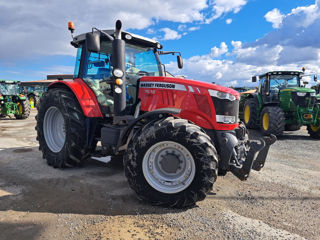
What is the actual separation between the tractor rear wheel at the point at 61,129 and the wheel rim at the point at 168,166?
5.08ft

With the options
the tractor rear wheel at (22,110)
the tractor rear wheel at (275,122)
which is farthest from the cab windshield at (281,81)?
the tractor rear wheel at (22,110)

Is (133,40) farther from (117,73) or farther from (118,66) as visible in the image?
(117,73)

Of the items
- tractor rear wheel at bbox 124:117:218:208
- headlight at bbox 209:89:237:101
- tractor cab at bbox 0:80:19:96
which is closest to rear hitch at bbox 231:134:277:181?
tractor rear wheel at bbox 124:117:218:208

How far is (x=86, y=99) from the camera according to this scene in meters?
3.68

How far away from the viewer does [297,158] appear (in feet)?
16.4

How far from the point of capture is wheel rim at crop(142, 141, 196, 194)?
256 cm

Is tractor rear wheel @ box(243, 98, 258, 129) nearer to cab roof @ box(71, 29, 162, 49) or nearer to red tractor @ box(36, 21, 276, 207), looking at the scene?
red tractor @ box(36, 21, 276, 207)

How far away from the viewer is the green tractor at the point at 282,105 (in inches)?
279

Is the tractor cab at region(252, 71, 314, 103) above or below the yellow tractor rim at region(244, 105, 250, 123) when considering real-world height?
above

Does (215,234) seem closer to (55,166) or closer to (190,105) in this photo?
(190,105)

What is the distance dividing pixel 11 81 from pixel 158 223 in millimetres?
14149

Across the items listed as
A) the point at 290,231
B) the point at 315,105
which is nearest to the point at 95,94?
the point at 290,231

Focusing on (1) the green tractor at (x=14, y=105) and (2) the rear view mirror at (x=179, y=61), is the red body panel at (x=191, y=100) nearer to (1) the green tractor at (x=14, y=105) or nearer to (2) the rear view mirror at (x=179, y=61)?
(2) the rear view mirror at (x=179, y=61)

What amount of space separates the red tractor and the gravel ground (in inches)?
9.6
